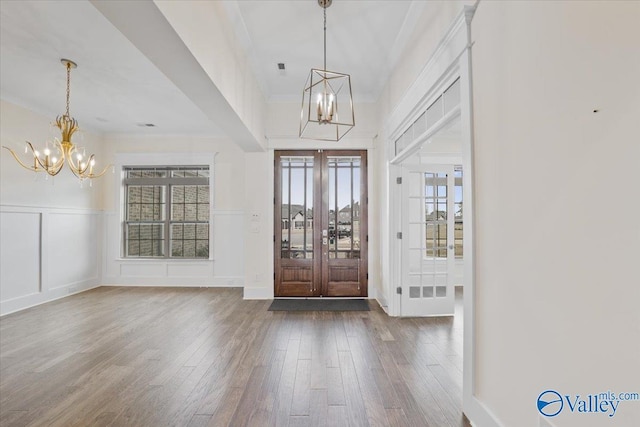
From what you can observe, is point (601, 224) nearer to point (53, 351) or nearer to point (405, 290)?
point (405, 290)

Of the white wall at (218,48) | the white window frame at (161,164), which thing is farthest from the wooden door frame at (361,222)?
the white window frame at (161,164)

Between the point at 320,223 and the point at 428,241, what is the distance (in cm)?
181

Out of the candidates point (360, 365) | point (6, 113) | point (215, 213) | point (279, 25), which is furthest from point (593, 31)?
point (6, 113)

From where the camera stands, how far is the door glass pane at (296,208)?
5.54 metres

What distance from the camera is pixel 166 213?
22.2ft

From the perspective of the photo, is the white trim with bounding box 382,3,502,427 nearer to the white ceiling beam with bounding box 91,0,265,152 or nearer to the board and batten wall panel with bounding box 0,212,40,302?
the white ceiling beam with bounding box 91,0,265,152

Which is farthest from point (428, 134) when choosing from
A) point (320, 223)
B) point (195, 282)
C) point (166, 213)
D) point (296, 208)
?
point (166, 213)

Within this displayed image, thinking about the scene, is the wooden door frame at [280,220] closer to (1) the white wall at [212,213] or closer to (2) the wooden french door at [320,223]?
(2) the wooden french door at [320,223]

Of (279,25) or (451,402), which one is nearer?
(451,402)

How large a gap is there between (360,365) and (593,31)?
278 cm

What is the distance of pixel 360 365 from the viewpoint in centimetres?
292

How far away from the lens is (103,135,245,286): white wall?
652cm

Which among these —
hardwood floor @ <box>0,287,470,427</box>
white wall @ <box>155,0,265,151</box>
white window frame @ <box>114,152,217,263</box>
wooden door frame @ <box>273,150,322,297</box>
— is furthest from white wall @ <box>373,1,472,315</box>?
white window frame @ <box>114,152,217,263</box>

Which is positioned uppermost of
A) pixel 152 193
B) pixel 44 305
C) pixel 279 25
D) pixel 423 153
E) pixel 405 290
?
pixel 279 25
